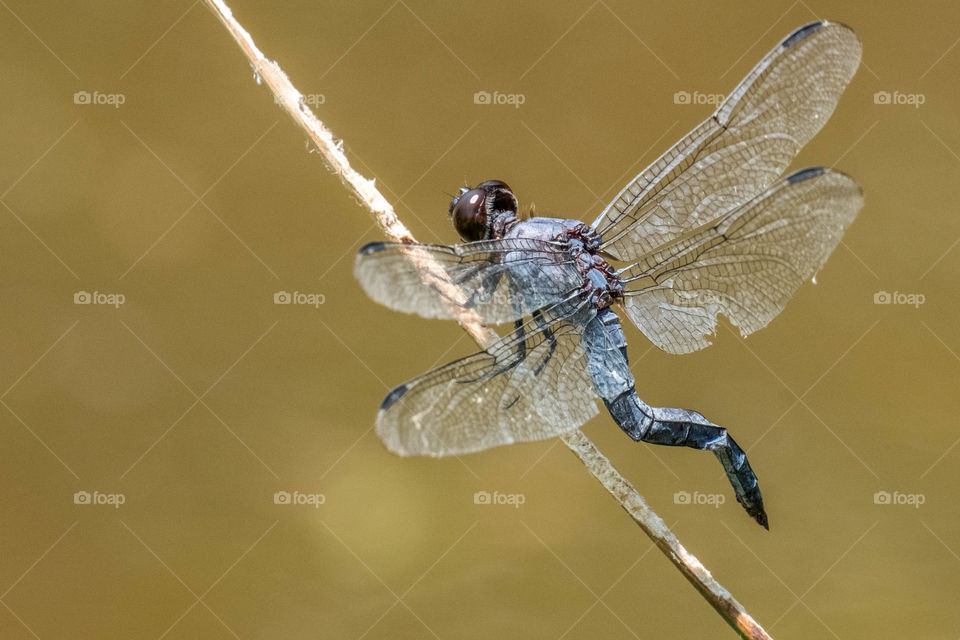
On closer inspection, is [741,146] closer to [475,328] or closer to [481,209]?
[481,209]

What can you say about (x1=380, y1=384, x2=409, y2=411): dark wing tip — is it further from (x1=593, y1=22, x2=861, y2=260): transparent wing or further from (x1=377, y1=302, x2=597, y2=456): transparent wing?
(x1=593, y1=22, x2=861, y2=260): transparent wing

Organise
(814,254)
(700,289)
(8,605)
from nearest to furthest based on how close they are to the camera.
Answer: (814,254) → (700,289) → (8,605)

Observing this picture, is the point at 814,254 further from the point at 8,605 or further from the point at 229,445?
the point at 8,605

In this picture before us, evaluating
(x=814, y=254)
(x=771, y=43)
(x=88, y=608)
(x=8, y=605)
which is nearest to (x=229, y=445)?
(x=88, y=608)

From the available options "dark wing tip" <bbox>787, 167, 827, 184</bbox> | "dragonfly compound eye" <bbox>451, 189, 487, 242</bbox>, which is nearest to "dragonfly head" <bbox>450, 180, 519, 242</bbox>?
"dragonfly compound eye" <bbox>451, 189, 487, 242</bbox>

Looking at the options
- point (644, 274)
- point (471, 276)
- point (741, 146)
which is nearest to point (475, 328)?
point (471, 276)

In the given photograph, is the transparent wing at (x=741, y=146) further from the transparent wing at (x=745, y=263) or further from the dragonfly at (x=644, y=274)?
the transparent wing at (x=745, y=263)
